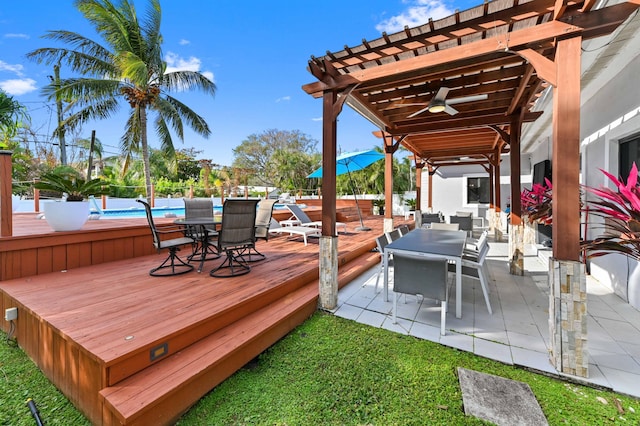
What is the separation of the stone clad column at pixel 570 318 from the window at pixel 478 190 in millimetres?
11563

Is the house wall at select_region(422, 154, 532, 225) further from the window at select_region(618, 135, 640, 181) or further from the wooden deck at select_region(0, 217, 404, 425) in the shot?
the wooden deck at select_region(0, 217, 404, 425)

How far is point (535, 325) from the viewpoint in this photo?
3.14m

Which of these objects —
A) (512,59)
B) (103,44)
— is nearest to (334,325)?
(512,59)

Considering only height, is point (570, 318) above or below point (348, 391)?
above

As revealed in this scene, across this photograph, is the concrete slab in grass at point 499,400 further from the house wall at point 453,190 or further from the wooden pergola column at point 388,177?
the house wall at point 453,190

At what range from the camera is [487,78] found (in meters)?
3.91

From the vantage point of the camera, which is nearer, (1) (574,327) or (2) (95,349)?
(2) (95,349)

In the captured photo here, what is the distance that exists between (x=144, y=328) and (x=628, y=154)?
6.37 meters

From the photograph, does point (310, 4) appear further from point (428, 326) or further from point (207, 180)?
point (207, 180)

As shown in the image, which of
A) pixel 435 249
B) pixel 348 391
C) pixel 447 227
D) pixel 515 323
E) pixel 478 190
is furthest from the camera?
pixel 478 190

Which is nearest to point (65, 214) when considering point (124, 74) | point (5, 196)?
point (5, 196)

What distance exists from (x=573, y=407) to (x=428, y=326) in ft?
4.40

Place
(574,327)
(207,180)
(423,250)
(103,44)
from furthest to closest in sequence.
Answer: (207,180) < (103,44) < (423,250) < (574,327)

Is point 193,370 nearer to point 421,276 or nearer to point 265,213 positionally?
point 421,276
